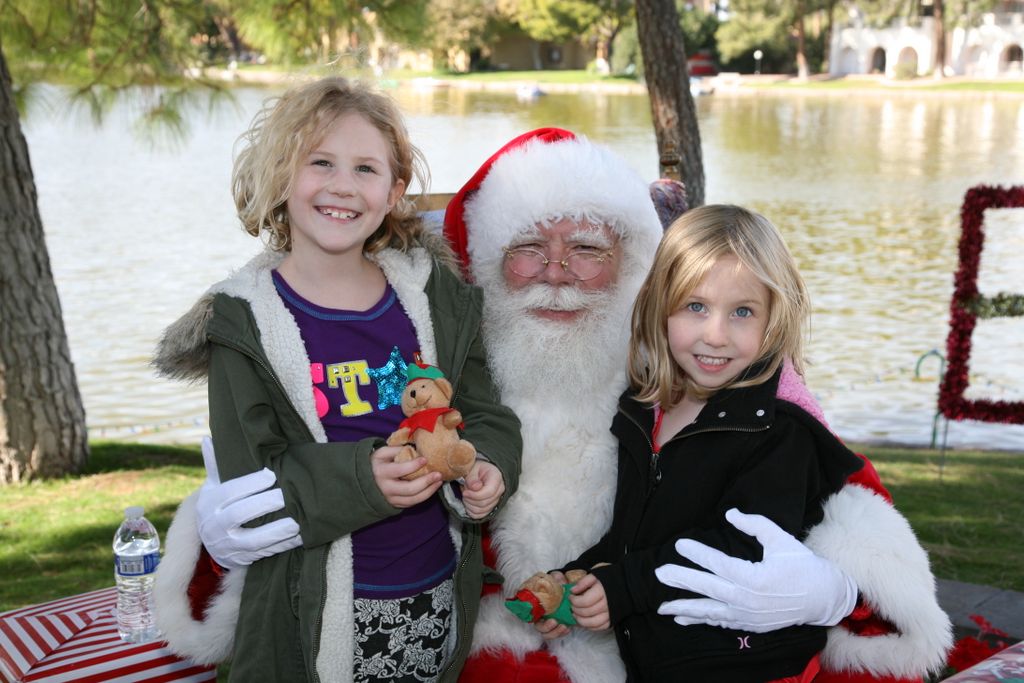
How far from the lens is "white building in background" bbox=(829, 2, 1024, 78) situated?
2030 inches

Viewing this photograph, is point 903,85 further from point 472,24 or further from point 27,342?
point 27,342

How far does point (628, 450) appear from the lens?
242 cm

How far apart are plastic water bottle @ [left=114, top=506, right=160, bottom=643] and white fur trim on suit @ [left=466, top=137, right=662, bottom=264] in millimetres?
1356

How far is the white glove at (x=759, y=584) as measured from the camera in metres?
2.13

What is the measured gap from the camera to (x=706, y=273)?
2.24 meters

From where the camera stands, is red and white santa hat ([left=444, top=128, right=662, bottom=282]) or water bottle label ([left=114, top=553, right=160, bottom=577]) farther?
water bottle label ([left=114, top=553, right=160, bottom=577])

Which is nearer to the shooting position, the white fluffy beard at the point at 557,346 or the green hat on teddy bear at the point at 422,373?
the green hat on teddy bear at the point at 422,373

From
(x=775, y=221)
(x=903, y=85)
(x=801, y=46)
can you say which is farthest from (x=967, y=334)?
(x=801, y=46)

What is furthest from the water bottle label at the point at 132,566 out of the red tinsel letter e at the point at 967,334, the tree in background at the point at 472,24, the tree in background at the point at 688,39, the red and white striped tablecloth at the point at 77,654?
the tree in background at the point at 688,39

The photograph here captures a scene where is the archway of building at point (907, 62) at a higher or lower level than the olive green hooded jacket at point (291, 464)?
higher

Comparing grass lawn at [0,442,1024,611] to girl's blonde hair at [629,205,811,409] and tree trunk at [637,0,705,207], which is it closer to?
tree trunk at [637,0,705,207]

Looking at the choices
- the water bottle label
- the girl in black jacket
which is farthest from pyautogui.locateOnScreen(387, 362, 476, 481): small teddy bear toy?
the water bottle label

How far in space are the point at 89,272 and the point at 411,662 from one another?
11.8 m

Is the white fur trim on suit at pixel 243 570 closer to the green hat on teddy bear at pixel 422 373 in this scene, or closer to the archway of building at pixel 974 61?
the green hat on teddy bear at pixel 422 373
